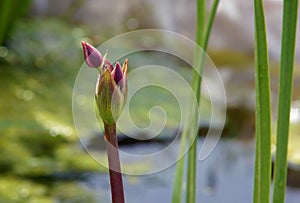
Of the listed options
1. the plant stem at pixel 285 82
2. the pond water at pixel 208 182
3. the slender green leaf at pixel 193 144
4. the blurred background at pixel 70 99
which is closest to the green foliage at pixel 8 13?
the blurred background at pixel 70 99

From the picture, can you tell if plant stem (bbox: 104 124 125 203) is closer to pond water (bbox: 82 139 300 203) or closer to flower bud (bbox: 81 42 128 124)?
flower bud (bbox: 81 42 128 124)

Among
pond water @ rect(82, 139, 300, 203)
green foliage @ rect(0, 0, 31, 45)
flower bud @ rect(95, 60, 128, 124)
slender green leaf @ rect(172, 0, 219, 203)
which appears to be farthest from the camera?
green foliage @ rect(0, 0, 31, 45)

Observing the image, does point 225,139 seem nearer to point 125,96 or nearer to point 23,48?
point 23,48

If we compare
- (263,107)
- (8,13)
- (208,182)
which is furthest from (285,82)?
(8,13)

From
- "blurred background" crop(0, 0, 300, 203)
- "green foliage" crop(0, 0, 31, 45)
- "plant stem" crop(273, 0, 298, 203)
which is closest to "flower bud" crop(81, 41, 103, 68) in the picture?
"plant stem" crop(273, 0, 298, 203)

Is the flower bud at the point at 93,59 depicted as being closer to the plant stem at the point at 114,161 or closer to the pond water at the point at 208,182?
the plant stem at the point at 114,161

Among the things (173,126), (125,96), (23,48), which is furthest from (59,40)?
(125,96)
